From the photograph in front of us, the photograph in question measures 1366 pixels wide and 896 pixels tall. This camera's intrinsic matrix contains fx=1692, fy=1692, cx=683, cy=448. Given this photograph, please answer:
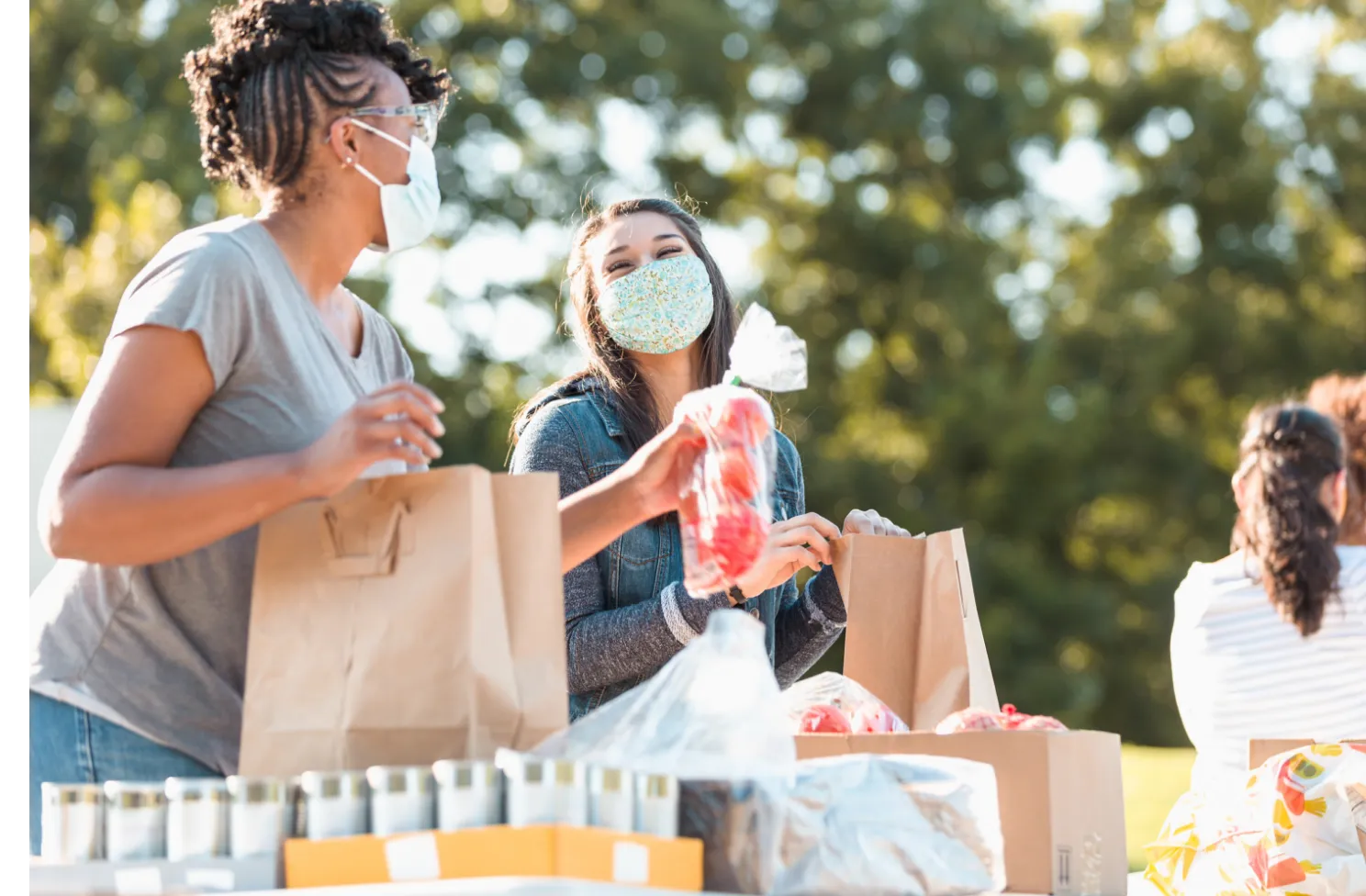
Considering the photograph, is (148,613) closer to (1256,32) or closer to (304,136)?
(304,136)

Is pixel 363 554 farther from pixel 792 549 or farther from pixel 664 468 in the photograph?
pixel 792 549

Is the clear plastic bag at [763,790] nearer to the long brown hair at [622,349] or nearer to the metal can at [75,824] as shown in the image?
the metal can at [75,824]

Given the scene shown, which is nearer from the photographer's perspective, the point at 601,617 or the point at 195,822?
the point at 195,822

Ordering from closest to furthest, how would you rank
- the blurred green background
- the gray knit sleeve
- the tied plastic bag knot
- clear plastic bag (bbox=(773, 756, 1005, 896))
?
clear plastic bag (bbox=(773, 756, 1005, 896)) → the tied plastic bag knot → the gray knit sleeve → the blurred green background

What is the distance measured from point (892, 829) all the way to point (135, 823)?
918 millimetres

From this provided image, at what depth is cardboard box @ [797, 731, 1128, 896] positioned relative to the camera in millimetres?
2504

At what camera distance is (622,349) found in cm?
358

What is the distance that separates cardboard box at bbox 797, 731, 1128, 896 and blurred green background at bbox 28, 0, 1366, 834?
13.5 meters

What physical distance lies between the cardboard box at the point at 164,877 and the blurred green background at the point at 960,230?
1411 centimetres

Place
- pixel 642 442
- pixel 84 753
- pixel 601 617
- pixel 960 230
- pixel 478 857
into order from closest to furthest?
pixel 478 857, pixel 84 753, pixel 601 617, pixel 642 442, pixel 960 230

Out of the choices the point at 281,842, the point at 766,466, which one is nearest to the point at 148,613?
the point at 281,842

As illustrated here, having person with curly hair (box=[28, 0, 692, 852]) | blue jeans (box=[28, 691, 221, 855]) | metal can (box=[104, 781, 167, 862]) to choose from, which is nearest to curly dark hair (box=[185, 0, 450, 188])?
person with curly hair (box=[28, 0, 692, 852])

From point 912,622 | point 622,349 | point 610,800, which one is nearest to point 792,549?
point 912,622

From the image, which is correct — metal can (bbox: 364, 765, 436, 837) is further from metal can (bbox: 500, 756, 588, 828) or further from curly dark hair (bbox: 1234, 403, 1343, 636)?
curly dark hair (bbox: 1234, 403, 1343, 636)
